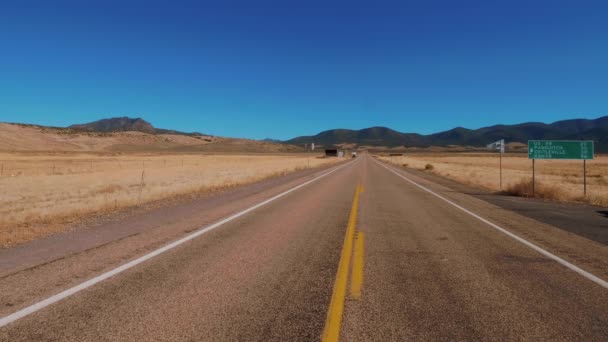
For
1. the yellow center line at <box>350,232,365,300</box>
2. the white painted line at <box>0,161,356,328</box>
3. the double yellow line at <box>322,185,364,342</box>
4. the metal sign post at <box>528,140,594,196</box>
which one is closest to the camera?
the double yellow line at <box>322,185,364,342</box>

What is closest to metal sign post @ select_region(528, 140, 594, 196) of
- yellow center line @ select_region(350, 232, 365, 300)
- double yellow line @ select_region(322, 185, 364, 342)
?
double yellow line @ select_region(322, 185, 364, 342)

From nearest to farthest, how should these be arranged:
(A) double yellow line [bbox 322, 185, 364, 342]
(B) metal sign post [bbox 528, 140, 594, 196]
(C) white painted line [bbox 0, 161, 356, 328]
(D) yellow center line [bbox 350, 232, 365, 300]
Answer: (A) double yellow line [bbox 322, 185, 364, 342], (C) white painted line [bbox 0, 161, 356, 328], (D) yellow center line [bbox 350, 232, 365, 300], (B) metal sign post [bbox 528, 140, 594, 196]

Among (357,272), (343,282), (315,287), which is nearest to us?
(315,287)

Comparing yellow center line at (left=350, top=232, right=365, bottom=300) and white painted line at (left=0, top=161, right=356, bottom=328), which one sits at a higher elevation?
white painted line at (left=0, top=161, right=356, bottom=328)

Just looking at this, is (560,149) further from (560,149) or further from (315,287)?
(315,287)

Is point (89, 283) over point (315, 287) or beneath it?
over

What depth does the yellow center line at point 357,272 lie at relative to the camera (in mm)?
4963

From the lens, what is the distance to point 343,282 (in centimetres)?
534

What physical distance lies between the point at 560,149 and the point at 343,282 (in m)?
20.8

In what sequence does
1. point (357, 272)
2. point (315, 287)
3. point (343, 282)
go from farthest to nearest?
1. point (357, 272)
2. point (343, 282)
3. point (315, 287)

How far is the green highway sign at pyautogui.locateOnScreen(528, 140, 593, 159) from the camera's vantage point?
20.4 m

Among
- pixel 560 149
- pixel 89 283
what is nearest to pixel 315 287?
pixel 89 283

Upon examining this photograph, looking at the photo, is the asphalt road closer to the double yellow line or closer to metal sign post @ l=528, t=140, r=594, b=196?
the double yellow line

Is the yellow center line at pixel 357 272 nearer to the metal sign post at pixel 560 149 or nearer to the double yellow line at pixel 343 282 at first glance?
the double yellow line at pixel 343 282
